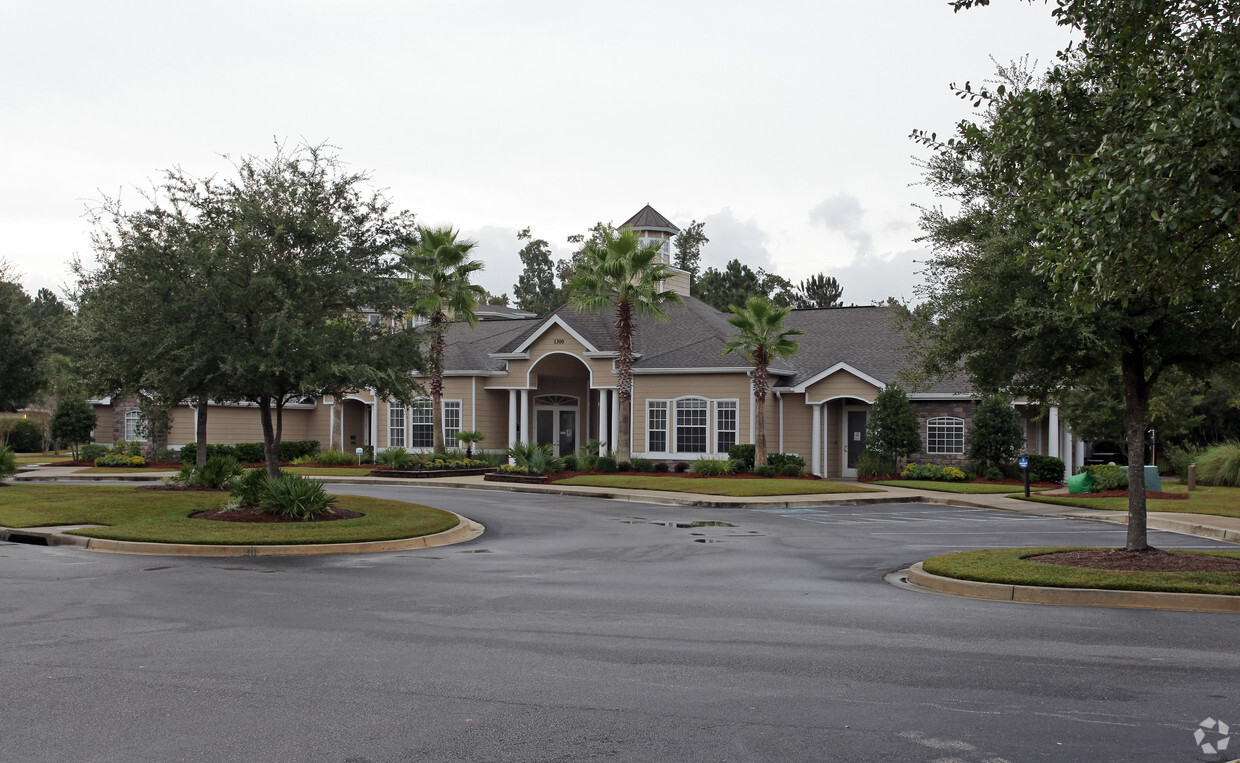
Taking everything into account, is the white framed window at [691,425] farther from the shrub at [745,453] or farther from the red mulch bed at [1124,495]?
the red mulch bed at [1124,495]

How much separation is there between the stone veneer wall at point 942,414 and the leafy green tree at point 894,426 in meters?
0.81

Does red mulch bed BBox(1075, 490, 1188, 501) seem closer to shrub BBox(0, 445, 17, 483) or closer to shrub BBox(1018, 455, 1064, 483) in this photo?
shrub BBox(1018, 455, 1064, 483)

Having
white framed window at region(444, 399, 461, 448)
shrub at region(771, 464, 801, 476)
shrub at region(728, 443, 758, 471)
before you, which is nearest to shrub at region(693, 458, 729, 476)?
shrub at region(728, 443, 758, 471)

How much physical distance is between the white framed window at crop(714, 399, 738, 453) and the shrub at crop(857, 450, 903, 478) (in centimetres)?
447

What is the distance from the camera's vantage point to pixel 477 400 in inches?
1592

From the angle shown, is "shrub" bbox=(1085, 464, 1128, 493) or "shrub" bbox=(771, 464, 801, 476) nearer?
"shrub" bbox=(1085, 464, 1128, 493)

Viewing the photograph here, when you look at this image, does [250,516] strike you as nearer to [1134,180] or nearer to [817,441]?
[1134,180]

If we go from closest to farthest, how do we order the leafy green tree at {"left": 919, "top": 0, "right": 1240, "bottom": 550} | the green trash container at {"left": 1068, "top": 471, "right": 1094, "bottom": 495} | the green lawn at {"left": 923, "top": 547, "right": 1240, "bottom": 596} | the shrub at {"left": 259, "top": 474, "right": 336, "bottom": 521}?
the leafy green tree at {"left": 919, "top": 0, "right": 1240, "bottom": 550} < the green lawn at {"left": 923, "top": 547, "right": 1240, "bottom": 596} < the shrub at {"left": 259, "top": 474, "right": 336, "bottom": 521} < the green trash container at {"left": 1068, "top": 471, "right": 1094, "bottom": 495}

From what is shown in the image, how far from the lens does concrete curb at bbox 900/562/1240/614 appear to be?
455 inches

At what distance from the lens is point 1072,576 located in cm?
1270

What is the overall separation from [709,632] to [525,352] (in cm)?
2948

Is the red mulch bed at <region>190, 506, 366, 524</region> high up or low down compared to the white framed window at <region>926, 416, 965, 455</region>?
down

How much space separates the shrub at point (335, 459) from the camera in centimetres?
3953

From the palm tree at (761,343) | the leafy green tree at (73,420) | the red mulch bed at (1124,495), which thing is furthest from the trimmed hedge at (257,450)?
the red mulch bed at (1124,495)
